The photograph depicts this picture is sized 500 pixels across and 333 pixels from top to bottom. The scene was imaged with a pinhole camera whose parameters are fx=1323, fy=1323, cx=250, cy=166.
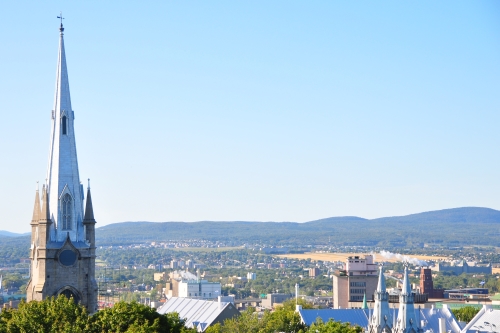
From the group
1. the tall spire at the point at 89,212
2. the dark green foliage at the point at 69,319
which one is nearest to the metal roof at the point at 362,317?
the dark green foliage at the point at 69,319

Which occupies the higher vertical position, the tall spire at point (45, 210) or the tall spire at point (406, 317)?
the tall spire at point (45, 210)

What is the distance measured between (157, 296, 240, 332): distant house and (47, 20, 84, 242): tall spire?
39065 mm

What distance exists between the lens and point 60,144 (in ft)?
307

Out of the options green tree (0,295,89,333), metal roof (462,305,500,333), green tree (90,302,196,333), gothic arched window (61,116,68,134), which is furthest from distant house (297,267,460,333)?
green tree (0,295,89,333)

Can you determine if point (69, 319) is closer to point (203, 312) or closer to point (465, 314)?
point (203, 312)

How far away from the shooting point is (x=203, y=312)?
142000mm

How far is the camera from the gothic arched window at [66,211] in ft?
301

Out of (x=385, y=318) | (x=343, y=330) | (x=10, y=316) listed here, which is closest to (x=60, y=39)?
(x=10, y=316)

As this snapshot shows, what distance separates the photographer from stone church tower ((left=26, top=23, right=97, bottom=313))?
90812 millimetres

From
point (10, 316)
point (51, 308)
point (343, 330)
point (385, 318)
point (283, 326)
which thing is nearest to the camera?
point (51, 308)

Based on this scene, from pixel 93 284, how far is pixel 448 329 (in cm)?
5864

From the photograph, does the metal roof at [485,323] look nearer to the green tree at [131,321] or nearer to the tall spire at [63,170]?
the green tree at [131,321]

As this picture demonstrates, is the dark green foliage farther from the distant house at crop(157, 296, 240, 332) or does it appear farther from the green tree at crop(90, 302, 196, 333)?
the distant house at crop(157, 296, 240, 332)

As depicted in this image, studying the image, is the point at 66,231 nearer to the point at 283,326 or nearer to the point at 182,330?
the point at 182,330
